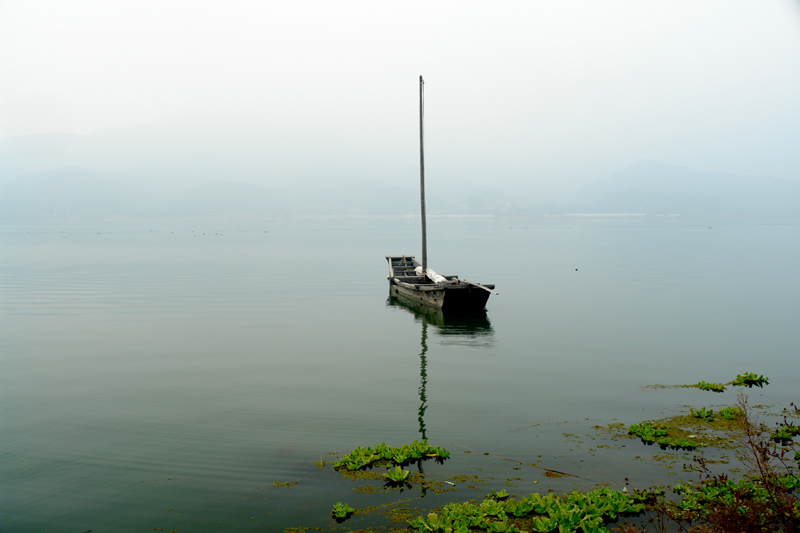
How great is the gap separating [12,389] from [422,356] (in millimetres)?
11336

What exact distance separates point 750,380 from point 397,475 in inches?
423

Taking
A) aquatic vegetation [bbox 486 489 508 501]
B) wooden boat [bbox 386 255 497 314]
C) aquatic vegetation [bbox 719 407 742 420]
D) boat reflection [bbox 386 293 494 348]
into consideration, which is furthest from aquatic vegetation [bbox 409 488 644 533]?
wooden boat [bbox 386 255 497 314]

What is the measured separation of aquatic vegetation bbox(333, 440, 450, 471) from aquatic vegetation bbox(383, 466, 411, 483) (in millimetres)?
525

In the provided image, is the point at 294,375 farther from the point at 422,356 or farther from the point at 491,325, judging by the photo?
the point at 491,325

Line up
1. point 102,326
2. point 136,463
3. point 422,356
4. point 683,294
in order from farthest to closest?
1. point 683,294
2. point 102,326
3. point 422,356
4. point 136,463

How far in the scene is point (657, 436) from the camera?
10398mm

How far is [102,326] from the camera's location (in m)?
23.0

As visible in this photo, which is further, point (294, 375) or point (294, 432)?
point (294, 375)

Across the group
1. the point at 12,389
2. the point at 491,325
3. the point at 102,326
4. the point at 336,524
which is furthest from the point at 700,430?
the point at 102,326

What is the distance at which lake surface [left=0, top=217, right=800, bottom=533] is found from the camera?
28.3 feet

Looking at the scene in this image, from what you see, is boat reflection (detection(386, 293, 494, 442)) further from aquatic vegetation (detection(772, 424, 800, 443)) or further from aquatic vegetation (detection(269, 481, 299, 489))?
aquatic vegetation (detection(772, 424, 800, 443))

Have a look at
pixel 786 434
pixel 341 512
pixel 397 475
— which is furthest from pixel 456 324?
pixel 341 512

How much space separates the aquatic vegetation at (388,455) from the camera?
30.5 ft

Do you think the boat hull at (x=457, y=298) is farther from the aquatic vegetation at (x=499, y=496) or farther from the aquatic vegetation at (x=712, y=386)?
the aquatic vegetation at (x=499, y=496)
